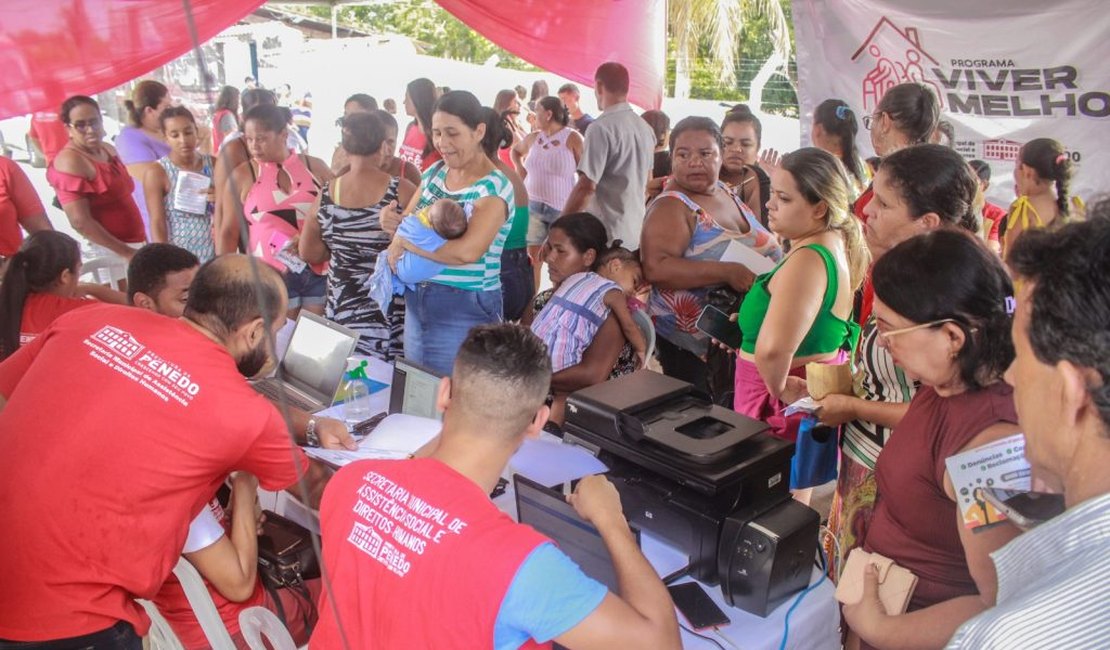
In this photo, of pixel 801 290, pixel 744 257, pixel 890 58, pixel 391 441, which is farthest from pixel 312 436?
pixel 890 58

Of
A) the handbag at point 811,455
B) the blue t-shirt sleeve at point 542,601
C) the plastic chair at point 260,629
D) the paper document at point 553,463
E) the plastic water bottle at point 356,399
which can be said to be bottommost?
the plastic chair at point 260,629

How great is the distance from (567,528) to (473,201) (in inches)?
64.8

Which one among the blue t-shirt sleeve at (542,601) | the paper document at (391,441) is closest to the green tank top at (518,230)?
the paper document at (391,441)

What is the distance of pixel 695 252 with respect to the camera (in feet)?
10.0

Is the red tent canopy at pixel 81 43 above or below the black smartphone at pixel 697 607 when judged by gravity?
above

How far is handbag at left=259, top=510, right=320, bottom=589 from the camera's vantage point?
1.84 meters

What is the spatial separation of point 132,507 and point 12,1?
2.96ft

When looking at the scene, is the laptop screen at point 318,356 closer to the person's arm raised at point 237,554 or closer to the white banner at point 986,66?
the person's arm raised at point 237,554

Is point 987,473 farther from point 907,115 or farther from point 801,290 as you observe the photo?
point 907,115

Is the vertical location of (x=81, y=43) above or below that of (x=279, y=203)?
above

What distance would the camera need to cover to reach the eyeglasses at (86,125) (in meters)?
3.29

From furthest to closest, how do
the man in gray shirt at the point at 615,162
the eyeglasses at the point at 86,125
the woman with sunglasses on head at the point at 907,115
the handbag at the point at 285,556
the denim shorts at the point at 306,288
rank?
the man in gray shirt at the point at 615,162, the denim shorts at the point at 306,288, the eyeglasses at the point at 86,125, the woman with sunglasses on head at the point at 907,115, the handbag at the point at 285,556

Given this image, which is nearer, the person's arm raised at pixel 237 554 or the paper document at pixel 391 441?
the person's arm raised at pixel 237 554

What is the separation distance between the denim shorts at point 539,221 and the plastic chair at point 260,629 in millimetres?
3662
